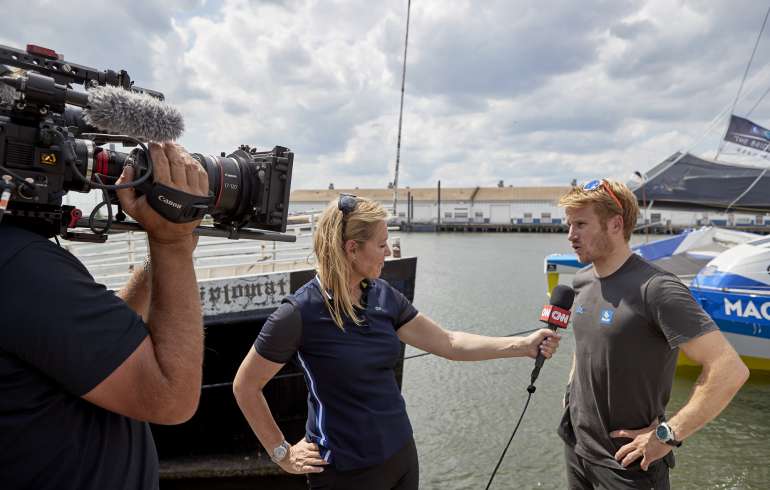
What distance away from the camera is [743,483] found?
19.2 ft

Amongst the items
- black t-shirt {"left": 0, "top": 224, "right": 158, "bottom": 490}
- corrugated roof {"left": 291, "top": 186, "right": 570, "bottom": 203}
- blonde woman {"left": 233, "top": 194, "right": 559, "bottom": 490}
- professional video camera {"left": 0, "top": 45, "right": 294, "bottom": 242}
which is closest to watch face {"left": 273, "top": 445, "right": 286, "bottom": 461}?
blonde woman {"left": 233, "top": 194, "right": 559, "bottom": 490}

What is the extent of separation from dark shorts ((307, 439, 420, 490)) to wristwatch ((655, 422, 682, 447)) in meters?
0.98

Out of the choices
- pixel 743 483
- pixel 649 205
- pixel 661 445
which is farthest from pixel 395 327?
pixel 649 205

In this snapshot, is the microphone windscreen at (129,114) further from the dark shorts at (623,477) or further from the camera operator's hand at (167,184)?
the dark shorts at (623,477)

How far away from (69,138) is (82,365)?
0.51 m

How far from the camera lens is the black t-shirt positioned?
1002 mm

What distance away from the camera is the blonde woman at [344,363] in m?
2.09

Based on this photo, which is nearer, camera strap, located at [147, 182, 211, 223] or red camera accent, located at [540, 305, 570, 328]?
camera strap, located at [147, 182, 211, 223]

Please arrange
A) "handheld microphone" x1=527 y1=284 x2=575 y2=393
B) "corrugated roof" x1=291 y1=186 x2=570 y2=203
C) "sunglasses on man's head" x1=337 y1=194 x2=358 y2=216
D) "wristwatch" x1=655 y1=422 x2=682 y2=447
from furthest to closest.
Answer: "corrugated roof" x1=291 y1=186 x2=570 y2=203
"handheld microphone" x1=527 y1=284 x2=575 y2=393
"sunglasses on man's head" x1=337 y1=194 x2=358 y2=216
"wristwatch" x1=655 y1=422 x2=682 y2=447

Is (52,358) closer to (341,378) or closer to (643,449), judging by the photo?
(341,378)

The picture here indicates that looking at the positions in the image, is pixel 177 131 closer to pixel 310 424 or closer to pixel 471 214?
pixel 310 424

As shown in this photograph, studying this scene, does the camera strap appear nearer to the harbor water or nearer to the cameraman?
the cameraman

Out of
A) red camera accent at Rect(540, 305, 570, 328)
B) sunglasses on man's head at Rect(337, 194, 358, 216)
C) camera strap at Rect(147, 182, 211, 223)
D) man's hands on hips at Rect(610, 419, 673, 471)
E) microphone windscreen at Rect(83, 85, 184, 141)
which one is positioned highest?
microphone windscreen at Rect(83, 85, 184, 141)

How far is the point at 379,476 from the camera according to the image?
6.79 ft
